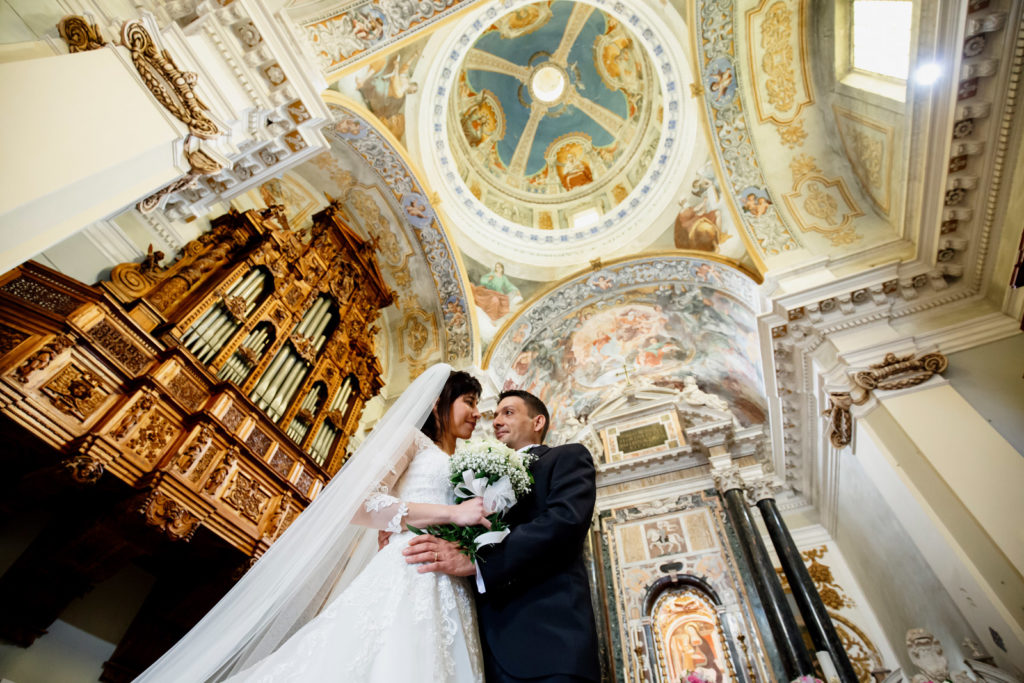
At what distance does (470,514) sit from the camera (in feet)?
6.09

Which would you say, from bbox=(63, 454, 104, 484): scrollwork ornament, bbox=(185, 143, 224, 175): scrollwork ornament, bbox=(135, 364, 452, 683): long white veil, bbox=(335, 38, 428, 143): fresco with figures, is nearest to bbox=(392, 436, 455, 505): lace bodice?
bbox=(135, 364, 452, 683): long white veil

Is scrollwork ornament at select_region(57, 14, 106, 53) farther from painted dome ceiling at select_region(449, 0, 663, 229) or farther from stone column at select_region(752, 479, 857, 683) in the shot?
stone column at select_region(752, 479, 857, 683)

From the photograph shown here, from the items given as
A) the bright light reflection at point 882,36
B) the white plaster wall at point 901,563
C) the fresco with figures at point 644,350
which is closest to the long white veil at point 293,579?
the white plaster wall at point 901,563

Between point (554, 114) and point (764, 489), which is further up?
point (554, 114)

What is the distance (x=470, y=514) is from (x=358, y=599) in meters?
0.52

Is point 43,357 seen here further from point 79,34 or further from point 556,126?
point 556,126

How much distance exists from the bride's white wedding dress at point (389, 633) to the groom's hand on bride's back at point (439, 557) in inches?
2.5

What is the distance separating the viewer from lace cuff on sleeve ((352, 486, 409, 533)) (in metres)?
1.95

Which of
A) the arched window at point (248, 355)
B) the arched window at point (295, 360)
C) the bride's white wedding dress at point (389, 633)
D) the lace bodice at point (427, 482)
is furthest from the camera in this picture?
the arched window at point (295, 360)

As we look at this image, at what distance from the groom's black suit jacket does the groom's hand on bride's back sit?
0.09 metres

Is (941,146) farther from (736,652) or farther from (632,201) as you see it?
(736,652)

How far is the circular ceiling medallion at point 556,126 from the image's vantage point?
831cm

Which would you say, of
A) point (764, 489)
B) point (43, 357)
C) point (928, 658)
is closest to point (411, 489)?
point (43, 357)

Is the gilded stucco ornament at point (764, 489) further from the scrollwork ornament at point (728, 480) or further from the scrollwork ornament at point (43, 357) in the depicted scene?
the scrollwork ornament at point (43, 357)
